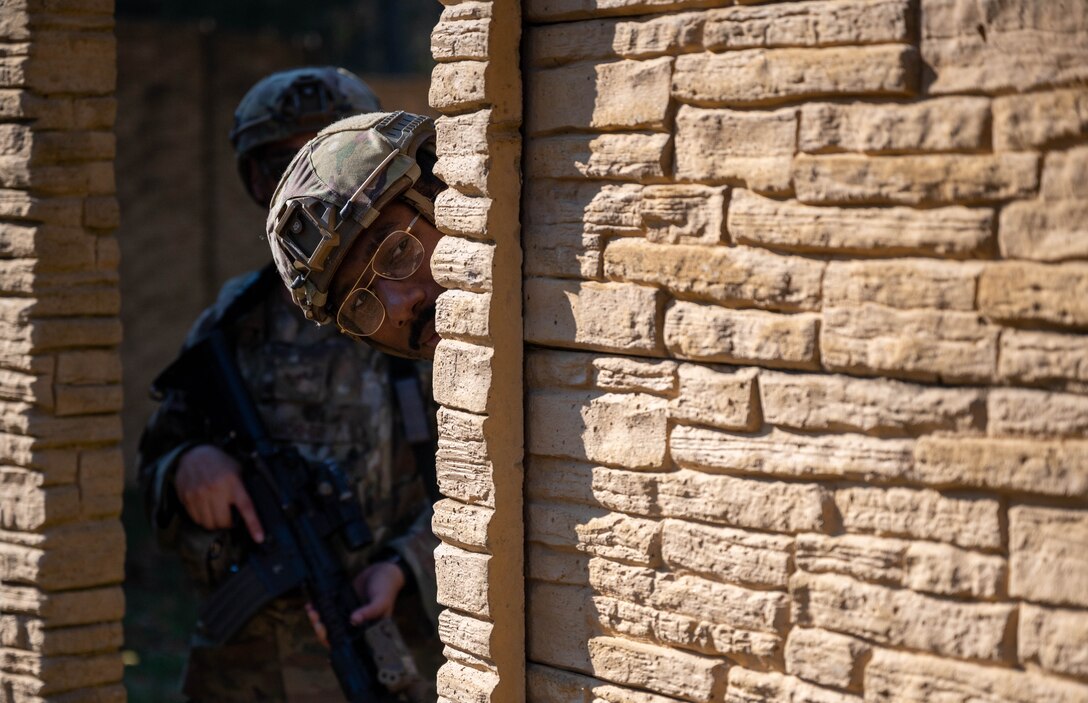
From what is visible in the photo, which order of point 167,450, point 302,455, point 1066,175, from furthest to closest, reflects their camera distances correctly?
1. point 167,450
2. point 302,455
3. point 1066,175

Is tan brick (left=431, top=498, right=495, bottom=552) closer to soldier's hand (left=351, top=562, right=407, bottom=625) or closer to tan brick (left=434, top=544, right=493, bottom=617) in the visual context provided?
tan brick (left=434, top=544, right=493, bottom=617)

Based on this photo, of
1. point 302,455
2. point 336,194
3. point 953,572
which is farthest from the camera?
point 302,455

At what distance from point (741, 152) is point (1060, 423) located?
2.17ft

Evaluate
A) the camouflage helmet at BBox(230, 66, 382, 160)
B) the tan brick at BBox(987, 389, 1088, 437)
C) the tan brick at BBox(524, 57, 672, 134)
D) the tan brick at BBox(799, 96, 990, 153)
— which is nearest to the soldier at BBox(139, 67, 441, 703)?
the camouflage helmet at BBox(230, 66, 382, 160)

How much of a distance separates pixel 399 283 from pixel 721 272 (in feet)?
3.20

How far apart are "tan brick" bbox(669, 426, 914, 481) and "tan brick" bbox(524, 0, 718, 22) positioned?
720 mm

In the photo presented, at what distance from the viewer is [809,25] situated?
Result: 1963 mm

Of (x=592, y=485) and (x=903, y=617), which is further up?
(x=592, y=485)

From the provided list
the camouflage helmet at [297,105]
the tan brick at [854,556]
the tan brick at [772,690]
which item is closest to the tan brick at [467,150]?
the tan brick at [854,556]

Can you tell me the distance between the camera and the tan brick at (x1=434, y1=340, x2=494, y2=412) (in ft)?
7.77

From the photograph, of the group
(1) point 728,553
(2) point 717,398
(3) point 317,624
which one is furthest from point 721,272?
(3) point 317,624

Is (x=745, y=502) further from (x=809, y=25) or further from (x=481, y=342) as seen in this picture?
(x=809, y=25)

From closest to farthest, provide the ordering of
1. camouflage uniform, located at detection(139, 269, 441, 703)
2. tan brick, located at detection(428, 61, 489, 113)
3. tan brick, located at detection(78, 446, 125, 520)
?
tan brick, located at detection(428, 61, 489, 113) < tan brick, located at detection(78, 446, 125, 520) < camouflage uniform, located at detection(139, 269, 441, 703)

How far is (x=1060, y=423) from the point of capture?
1730 mm
